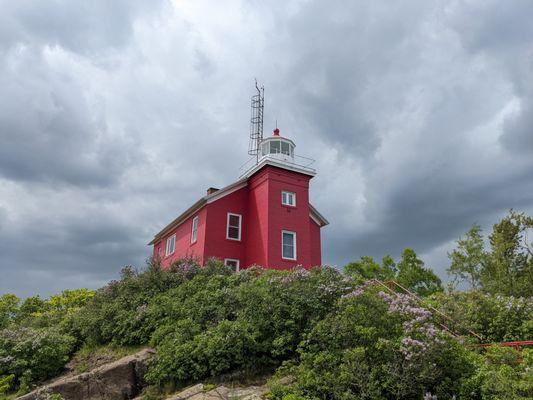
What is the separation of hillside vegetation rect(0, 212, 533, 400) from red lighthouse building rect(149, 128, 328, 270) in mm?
7310

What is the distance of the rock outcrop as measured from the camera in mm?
8891

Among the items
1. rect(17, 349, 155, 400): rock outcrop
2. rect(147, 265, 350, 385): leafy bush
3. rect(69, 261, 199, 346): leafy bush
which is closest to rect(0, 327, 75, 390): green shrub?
rect(69, 261, 199, 346): leafy bush

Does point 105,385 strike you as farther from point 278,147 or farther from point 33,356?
point 278,147

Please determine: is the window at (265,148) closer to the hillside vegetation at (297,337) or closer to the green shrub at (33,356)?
the hillside vegetation at (297,337)

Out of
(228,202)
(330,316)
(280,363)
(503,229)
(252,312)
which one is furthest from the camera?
Answer: (503,229)

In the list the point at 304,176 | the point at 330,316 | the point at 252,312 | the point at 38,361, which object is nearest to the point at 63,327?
the point at 38,361

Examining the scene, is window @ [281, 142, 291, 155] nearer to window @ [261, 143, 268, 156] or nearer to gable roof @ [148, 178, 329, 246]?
window @ [261, 143, 268, 156]

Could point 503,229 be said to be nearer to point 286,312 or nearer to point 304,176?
point 304,176

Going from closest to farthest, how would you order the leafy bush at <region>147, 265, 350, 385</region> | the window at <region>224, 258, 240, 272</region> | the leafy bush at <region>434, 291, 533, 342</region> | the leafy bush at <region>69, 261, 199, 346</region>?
the leafy bush at <region>147, 265, 350, 385</region>, the leafy bush at <region>434, 291, 533, 342</region>, the leafy bush at <region>69, 261, 199, 346</region>, the window at <region>224, 258, 240, 272</region>

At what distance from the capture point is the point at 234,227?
2295 centimetres

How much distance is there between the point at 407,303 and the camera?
25.9 feet

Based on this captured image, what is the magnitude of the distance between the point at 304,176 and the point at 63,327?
1407 centimetres

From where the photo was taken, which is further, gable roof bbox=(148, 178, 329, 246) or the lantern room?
the lantern room

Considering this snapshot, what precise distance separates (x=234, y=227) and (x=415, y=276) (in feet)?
59.6
